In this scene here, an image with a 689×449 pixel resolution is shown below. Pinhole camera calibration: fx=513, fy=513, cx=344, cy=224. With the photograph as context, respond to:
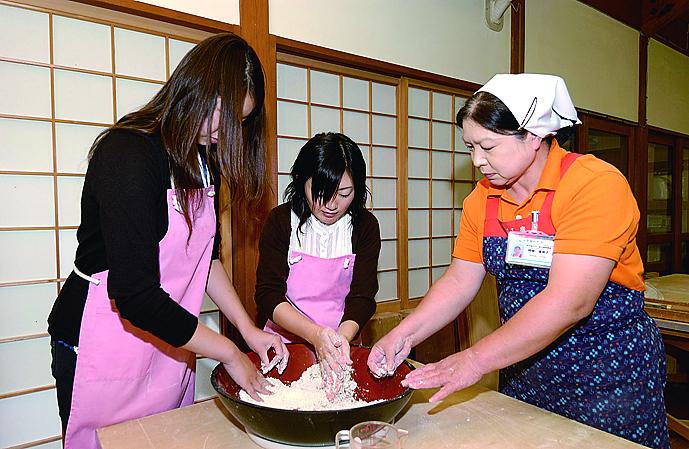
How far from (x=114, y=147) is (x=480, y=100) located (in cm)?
82

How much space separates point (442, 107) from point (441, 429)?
8.20 ft

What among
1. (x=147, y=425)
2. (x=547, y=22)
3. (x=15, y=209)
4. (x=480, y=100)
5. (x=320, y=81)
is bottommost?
(x=147, y=425)

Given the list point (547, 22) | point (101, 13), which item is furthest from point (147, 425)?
point (547, 22)

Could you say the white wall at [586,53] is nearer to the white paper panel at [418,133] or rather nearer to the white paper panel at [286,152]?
the white paper panel at [418,133]

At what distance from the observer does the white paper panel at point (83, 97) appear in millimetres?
1806

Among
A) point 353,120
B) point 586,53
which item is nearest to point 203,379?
point 353,120

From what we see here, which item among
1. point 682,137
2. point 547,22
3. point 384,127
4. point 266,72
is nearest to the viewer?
point 266,72

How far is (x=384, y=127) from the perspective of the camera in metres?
2.93

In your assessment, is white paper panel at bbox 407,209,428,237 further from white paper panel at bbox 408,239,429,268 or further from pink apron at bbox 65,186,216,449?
pink apron at bbox 65,186,216,449

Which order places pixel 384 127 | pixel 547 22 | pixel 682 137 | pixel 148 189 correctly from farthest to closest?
pixel 682 137 → pixel 547 22 → pixel 384 127 → pixel 148 189

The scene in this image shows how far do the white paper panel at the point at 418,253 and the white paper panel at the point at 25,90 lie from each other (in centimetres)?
206

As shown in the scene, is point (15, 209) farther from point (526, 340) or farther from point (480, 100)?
point (526, 340)

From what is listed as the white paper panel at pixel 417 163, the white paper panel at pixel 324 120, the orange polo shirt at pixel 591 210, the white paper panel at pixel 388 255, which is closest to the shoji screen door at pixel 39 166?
the white paper panel at pixel 324 120

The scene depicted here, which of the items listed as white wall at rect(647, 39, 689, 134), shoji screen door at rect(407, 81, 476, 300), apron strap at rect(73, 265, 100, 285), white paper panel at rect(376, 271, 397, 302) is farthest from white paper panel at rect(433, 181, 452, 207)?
white wall at rect(647, 39, 689, 134)
